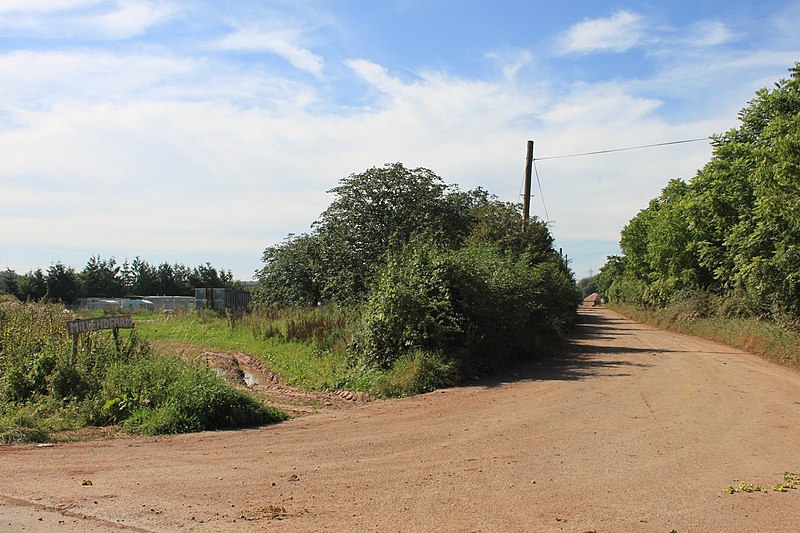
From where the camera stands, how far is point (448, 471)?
7.23 m

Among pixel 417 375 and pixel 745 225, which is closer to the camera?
pixel 417 375

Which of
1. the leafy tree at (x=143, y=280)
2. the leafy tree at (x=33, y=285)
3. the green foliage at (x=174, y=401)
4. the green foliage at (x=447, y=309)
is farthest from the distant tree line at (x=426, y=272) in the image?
the leafy tree at (x=143, y=280)

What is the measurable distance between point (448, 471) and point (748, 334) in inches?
820

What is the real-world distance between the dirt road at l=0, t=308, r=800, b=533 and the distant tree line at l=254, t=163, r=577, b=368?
3327 millimetres

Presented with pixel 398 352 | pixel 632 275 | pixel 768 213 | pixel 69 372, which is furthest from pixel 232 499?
pixel 632 275

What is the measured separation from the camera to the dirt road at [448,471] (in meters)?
5.69

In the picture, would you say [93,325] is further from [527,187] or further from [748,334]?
[748,334]

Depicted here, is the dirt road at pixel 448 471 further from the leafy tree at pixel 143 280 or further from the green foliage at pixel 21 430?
the leafy tree at pixel 143 280

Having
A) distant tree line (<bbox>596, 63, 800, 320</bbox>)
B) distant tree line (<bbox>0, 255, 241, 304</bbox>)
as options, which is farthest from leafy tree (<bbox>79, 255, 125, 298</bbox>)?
distant tree line (<bbox>596, 63, 800, 320</bbox>)

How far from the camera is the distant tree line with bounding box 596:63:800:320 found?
23031 millimetres

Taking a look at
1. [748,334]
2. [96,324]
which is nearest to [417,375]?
[96,324]

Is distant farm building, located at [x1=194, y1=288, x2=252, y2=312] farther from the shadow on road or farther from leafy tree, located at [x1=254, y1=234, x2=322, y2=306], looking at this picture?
the shadow on road

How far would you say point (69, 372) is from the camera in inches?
484

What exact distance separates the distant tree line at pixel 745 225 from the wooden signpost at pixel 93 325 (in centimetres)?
2010
